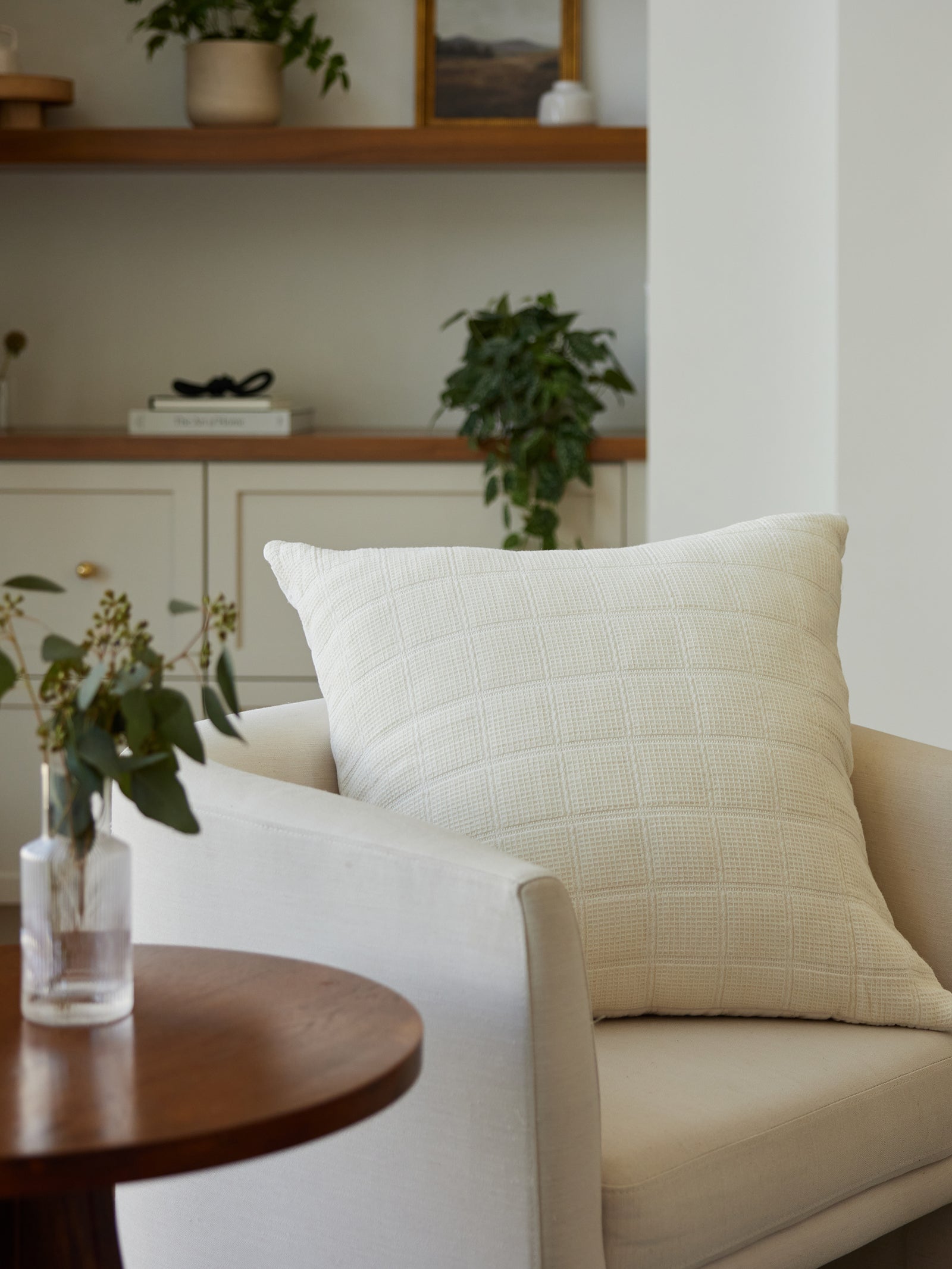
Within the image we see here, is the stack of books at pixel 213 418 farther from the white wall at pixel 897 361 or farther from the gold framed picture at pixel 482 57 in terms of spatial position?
the white wall at pixel 897 361

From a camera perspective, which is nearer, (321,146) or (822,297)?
(822,297)

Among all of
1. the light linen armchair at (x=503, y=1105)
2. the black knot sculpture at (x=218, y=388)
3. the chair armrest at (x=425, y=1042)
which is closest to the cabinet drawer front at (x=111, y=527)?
the black knot sculpture at (x=218, y=388)

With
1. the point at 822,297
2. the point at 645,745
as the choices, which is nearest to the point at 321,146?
the point at 822,297

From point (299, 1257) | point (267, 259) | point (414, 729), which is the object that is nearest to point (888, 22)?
point (267, 259)

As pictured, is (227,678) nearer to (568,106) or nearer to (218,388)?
(218,388)

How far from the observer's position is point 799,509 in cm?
264

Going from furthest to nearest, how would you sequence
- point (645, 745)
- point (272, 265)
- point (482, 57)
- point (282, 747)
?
point (272, 265) → point (482, 57) → point (282, 747) → point (645, 745)

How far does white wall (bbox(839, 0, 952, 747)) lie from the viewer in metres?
2.44

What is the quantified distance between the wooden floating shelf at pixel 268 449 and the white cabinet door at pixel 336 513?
0.02 metres

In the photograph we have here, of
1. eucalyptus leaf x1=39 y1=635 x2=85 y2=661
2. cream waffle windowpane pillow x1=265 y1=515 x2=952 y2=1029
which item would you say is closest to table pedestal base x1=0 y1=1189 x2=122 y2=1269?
eucalyptus leaf x1=39 y1=635 x2=85 y2=661

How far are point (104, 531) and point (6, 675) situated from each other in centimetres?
204

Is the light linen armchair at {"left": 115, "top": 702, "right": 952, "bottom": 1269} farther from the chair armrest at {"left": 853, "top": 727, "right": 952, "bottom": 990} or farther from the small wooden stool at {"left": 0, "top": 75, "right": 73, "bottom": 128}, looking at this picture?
the small wooden stool at {"left": 0, "top": 75, "right": 73, "bottom": 128}

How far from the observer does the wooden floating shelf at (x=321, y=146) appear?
2.83 m

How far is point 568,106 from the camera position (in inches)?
114
